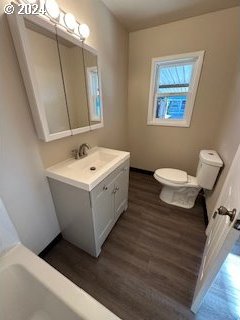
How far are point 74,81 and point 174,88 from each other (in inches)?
64.6

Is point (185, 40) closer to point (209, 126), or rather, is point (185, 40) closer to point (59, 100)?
point (209, 126)

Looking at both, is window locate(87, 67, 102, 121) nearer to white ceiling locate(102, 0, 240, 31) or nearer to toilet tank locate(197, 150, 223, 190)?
white ceiling locate(102, 0, 240, 31)

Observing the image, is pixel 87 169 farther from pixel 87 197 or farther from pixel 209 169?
pixel 209 169

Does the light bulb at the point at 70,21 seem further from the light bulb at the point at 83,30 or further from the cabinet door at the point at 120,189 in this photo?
the cabinet door at the point at 120,189

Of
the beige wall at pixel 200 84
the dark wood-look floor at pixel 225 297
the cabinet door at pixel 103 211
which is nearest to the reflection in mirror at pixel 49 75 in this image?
the cabinet door at pixel 103 211

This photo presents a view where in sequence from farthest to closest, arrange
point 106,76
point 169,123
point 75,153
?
point 169,123 < point 106,76 < point 75,153

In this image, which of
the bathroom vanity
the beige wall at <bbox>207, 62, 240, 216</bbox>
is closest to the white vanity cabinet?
the bathroom vanity

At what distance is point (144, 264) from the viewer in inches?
52.3

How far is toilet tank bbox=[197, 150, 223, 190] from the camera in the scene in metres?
1.63

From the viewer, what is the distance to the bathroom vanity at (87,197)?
3.67ft

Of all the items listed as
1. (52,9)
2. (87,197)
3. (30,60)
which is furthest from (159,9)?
(87,197)

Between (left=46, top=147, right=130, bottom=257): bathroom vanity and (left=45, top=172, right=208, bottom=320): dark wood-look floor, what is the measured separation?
0.16 m

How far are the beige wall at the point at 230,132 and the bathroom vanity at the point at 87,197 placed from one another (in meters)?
1.07

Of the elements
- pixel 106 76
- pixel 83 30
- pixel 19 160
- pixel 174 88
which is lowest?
pixel 19 160
